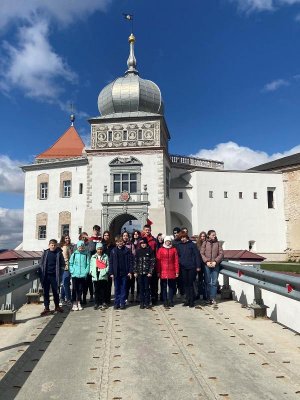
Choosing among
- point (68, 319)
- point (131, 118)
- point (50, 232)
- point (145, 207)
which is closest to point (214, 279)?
point (68, 319)

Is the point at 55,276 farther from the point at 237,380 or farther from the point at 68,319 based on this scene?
the point at 237,380

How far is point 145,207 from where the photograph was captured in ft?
106

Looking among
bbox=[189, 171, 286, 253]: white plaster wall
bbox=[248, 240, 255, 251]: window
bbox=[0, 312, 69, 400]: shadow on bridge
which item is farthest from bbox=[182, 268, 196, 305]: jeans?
bbox=[248, 240, 255, 251]: window

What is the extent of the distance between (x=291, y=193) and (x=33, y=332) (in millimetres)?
35647

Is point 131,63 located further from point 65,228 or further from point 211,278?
point 211,278

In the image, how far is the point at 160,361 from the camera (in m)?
4.96

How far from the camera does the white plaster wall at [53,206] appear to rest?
3606cm

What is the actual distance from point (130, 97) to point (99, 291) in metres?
28.3

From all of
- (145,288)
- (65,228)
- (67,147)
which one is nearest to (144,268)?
(145,288)

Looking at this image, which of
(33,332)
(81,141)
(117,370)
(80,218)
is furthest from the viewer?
(81,141)

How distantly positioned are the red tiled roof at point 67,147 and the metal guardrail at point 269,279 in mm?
34472

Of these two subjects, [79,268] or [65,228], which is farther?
[65,228]

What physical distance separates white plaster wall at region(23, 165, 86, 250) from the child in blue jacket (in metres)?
26.5

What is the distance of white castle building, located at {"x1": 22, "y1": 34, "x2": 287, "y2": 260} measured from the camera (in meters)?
32.8
